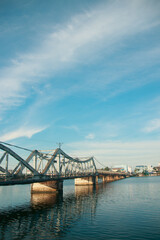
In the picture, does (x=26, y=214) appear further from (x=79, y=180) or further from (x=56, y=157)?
(x=79, y=180)

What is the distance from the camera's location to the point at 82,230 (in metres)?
23.8

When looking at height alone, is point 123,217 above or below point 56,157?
below

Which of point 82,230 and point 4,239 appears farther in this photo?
point 82,230

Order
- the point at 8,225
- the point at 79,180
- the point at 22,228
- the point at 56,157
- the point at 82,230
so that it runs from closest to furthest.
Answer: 1. the point at 82,230
2. the point at 22,228
3. the point at 8,225
4. the point at 56,157
5. the point at 79,180

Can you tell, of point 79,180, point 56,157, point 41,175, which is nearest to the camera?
point 41,175

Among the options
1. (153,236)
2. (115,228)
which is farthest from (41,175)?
(153,236)

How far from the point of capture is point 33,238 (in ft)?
70.7

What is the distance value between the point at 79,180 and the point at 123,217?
85.2 m

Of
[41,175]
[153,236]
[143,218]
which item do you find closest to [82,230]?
[153,236]

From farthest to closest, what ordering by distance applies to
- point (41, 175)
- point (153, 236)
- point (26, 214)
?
point (41, 175), point (26, 214), point (153, 236)

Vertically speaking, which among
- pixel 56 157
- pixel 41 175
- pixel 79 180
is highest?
pixel 56 157

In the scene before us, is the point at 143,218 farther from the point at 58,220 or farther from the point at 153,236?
the point at 58,220

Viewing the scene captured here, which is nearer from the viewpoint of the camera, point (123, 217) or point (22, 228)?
point (22, 228)

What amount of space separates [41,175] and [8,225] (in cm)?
2811
